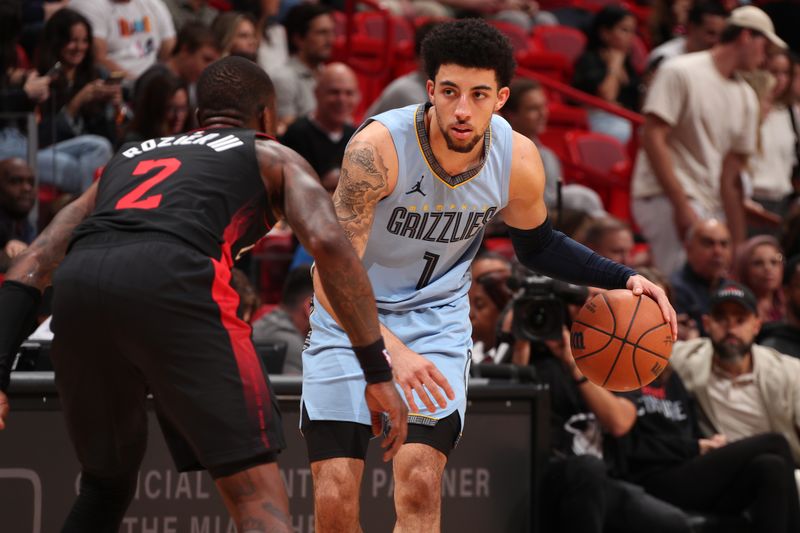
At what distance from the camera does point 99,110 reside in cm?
761

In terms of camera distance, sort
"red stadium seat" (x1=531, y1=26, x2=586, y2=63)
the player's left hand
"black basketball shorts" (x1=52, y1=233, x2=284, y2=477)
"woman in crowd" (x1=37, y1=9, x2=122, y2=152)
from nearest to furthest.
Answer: "black basketball shorts" (x1=52, y1=233, x2=284, y2=477) < the player's left hand < "woman in crowd" (x1=37, y1=9, x2=122, y2=152) < "red stadium seat" (x1=531, y1=26, x2=586, y2=63)

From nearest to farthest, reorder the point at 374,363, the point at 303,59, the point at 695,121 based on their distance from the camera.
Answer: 1. the point at 374,363
2. the point at 695,121
3. the point at 303,59

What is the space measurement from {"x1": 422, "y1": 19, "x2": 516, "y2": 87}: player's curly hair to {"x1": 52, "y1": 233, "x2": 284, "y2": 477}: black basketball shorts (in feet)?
3.97

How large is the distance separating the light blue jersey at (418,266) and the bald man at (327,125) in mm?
3782

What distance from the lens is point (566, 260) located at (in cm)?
477

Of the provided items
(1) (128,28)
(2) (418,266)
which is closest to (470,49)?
(2) (418,266)

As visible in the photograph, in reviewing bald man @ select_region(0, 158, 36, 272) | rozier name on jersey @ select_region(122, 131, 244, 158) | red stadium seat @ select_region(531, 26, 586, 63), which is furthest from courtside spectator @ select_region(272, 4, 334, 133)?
rozier name on jersey @ select_region(122, 131, 244, 158)

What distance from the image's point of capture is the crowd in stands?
632 cm

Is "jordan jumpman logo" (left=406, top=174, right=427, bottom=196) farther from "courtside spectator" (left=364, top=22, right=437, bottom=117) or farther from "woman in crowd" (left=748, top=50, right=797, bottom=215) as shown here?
"woman in crowd" (left=748, top=50, right=797, bottom=215)

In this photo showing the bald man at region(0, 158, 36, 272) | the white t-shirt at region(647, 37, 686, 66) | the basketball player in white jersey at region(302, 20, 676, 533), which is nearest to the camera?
the basketball player in white jersey at region(302, 20, 676, 533)

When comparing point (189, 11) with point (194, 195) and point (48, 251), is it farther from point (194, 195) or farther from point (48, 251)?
point (194, 195)

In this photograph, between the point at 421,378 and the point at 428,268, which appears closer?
the point at 421,378

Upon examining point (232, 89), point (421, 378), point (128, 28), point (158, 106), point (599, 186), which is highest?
point (232, 89)

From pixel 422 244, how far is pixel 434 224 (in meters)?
0.08
